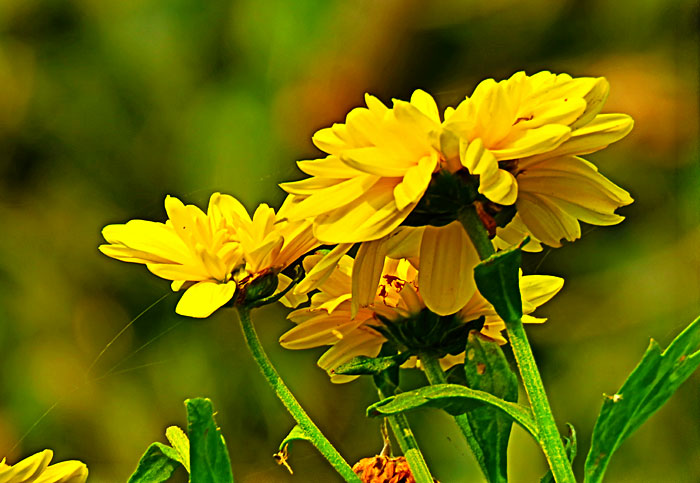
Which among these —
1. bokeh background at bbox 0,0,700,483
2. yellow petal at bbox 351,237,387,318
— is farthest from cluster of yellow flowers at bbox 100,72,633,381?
bokeh background at bbox 0,0,700,483

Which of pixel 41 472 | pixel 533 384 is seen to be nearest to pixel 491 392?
pixel 533 384

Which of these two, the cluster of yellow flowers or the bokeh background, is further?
the bokeh background

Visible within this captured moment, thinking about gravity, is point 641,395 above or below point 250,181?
below

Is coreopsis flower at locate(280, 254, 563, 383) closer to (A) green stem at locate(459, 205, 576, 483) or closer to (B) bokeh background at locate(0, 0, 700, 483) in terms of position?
(A) green stem at locate(459, 205, 576, 483)

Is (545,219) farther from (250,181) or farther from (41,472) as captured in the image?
(250,181)

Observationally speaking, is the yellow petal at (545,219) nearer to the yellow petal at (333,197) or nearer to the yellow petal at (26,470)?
the yellow petal at (333,197)

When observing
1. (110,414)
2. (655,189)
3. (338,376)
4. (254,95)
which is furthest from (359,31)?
(338,376)
